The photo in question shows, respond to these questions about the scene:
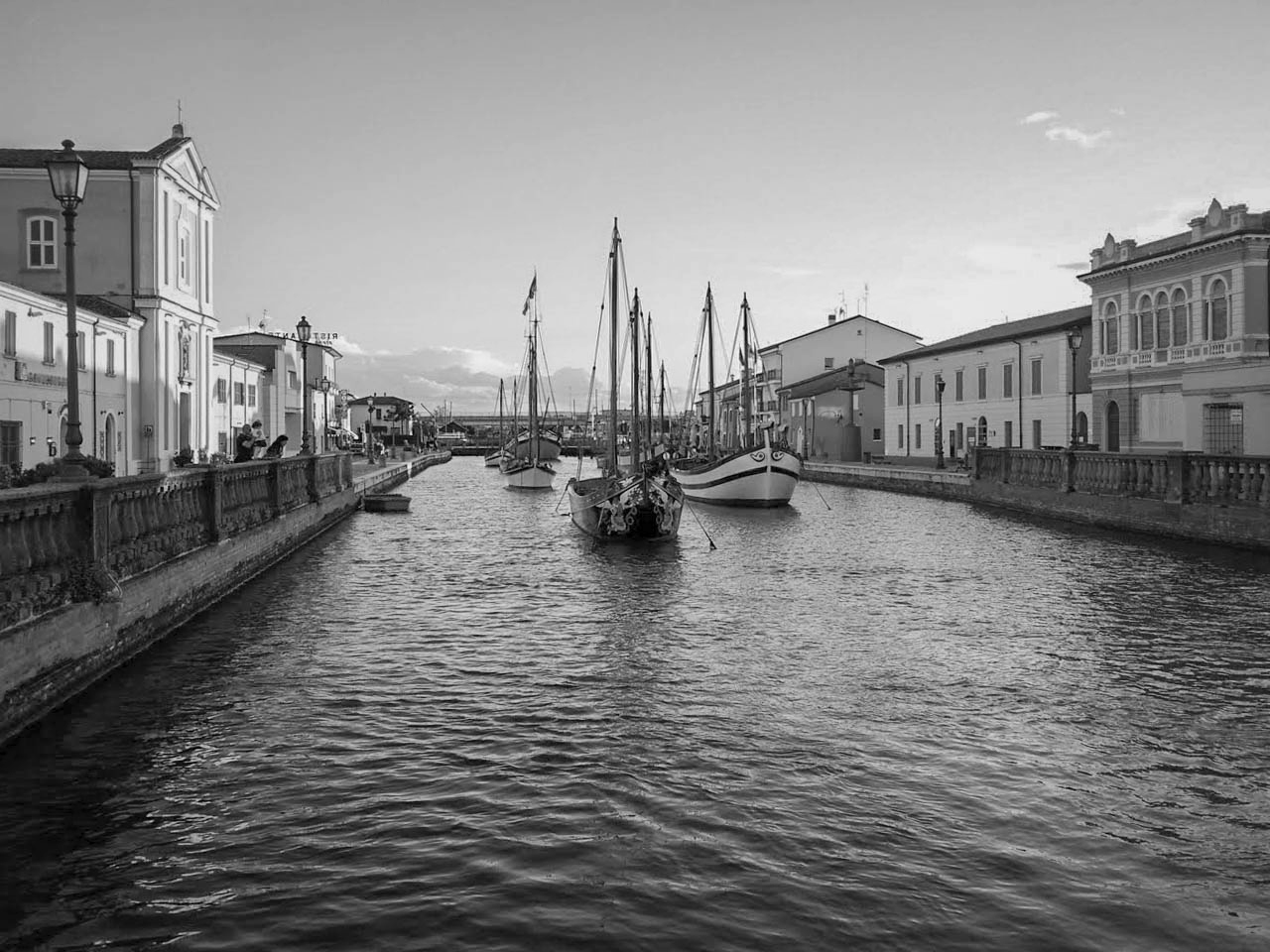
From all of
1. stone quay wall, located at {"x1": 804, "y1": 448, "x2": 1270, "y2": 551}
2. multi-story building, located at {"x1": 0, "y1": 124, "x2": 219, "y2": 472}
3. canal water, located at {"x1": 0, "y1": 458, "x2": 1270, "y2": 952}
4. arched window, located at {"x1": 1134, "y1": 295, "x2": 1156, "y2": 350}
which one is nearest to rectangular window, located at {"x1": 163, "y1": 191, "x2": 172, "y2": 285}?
multi-story building, located at {"x1": 0, "y1": 124, "x2": 219, "y2": 472}

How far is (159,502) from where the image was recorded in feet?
51.7

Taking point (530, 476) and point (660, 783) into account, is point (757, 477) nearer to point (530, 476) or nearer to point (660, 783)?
point (530, 476)

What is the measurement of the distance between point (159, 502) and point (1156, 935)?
14004 mm

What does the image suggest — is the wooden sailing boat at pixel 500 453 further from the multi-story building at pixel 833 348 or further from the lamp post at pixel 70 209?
the lamp post at pixel 70 209

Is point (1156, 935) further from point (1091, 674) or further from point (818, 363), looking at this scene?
point (818, 363)

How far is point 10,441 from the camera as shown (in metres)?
29.9

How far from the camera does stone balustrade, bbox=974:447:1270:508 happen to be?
24781 millimetres

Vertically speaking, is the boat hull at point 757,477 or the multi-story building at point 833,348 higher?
the multi-story building at point 833,348

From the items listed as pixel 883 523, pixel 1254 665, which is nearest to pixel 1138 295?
pixel 883 523

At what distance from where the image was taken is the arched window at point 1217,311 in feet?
133

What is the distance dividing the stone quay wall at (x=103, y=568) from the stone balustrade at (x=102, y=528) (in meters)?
0.02

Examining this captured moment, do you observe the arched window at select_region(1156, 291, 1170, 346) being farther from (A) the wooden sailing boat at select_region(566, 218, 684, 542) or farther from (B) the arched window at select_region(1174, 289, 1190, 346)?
(A) the wooden sailing boat at select_region(566, 218, 684, 542)

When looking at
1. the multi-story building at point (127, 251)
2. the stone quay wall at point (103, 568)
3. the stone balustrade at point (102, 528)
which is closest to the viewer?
the stone quay wall at point (103, 568)

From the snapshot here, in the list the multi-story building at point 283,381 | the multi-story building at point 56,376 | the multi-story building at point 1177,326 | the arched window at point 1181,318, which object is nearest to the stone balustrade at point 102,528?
the multi-story building at point 56,376
